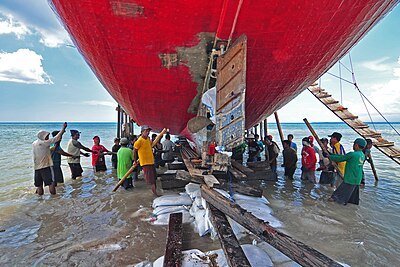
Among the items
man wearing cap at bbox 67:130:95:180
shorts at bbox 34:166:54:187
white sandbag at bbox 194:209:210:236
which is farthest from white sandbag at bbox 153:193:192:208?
man wearing cap at bbox 67:130:95:180

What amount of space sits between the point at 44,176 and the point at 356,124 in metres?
8.15

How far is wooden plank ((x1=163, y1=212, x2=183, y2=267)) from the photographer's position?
2.14 m

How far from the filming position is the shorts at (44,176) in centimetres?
478

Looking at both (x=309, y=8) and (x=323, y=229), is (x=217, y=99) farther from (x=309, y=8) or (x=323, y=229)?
(x=323, y=229)

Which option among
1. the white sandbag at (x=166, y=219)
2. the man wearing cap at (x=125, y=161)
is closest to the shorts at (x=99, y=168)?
the man wearing cap at (x=125, y=161)

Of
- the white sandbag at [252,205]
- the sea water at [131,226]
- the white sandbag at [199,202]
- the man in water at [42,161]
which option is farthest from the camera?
the man in water at [42,161]

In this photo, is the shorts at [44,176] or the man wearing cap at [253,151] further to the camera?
the man wearing cap at [253,151]

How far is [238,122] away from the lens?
127 inches

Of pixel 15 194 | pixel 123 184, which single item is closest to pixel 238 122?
pixel 123 184

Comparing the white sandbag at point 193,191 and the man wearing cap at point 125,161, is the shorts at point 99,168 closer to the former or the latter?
the man wearing cap at point 125,161

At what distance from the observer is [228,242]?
7.19 feet

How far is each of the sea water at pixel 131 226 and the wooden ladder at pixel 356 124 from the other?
3.75 ft

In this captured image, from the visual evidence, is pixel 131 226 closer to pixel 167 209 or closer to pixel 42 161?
pixel 167 209

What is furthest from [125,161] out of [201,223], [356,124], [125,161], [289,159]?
[356,124]
